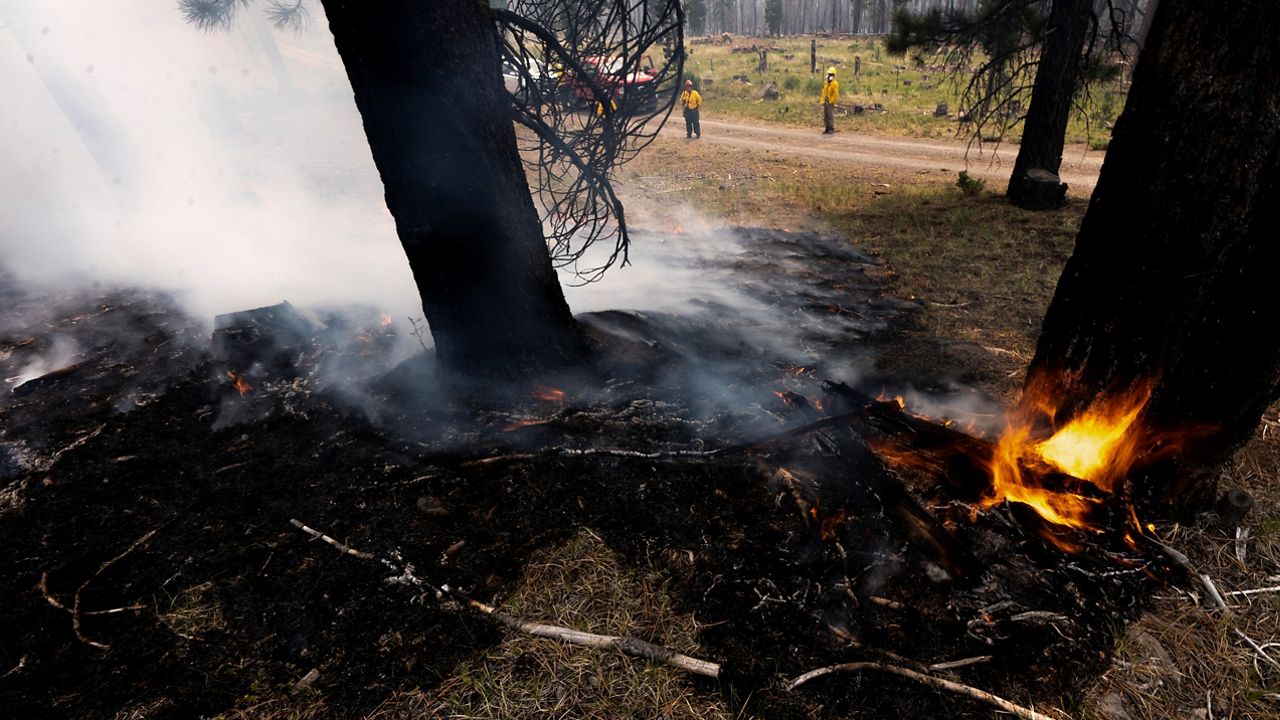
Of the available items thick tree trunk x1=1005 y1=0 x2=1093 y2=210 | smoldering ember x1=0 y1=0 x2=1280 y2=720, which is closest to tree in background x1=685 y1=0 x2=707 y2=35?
thick tree trunk x1=1005 y1=0 x2=1093 y2=210

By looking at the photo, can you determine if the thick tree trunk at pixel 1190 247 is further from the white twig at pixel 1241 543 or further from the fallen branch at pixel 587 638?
the fallen branch at pixel 587 638

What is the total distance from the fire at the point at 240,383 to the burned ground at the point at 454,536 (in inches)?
1.9

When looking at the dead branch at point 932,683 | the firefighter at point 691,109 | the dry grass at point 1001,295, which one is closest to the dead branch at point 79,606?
the dead branch at point 932,683

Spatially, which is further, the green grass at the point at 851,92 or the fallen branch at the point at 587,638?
the green grass at the point at 851,92

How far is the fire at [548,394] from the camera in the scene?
446cm

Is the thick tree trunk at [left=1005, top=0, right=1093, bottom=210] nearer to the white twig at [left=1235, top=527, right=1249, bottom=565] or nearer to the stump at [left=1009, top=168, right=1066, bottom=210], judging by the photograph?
the stump at [left=1009, top=168, right=1066, bottom=210]

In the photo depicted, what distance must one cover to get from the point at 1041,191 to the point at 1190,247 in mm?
8143

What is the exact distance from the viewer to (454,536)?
316 centimetres

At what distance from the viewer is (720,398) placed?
172 inches

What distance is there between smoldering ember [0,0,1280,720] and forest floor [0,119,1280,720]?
0.02m

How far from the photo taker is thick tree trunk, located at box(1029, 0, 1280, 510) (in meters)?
2.26

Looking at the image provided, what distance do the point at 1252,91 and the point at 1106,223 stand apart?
0.67m

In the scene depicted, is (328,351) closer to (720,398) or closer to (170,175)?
(720,398)

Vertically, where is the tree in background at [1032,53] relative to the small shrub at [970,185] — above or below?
above
